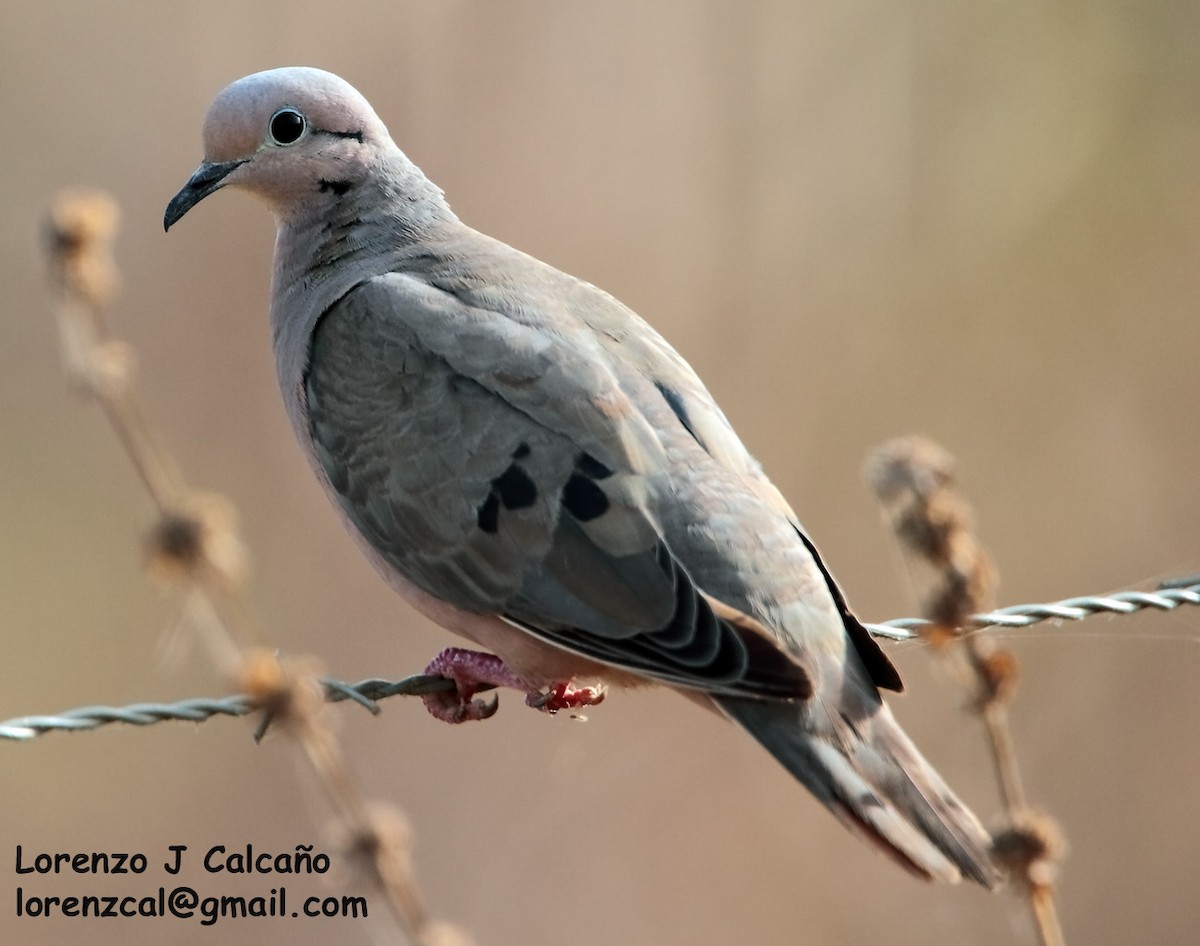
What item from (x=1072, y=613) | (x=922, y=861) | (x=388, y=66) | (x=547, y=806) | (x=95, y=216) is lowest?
(x=922, y=861)

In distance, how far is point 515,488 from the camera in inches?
141

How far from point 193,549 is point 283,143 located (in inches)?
66.4

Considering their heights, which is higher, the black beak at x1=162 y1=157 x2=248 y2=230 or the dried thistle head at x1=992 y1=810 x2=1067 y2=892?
the black beak at x1=162 y1=157 x2=248 y2=230

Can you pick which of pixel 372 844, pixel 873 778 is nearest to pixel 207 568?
pixel 372 844

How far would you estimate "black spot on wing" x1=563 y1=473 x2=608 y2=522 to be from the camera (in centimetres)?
349

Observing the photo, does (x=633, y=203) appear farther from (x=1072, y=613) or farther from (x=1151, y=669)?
(x=1072, y=613)

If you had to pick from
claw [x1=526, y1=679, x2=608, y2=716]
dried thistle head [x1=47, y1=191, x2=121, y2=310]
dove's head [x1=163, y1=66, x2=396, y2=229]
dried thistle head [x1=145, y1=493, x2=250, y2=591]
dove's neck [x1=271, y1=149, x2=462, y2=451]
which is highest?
dove's head [x1=163, y1=66, x2=396, y2=229]

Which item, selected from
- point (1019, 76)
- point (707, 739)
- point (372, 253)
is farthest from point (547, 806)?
point (1019, 76)

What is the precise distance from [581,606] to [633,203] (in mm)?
3683

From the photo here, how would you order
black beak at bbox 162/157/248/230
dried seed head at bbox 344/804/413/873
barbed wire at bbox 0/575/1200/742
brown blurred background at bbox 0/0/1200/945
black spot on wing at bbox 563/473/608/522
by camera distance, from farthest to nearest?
brown blurred background at bbox 0/0/1200/945, black beak at bbox 162/157/248/230, black spot on wing at bbox 563/473/608/522, dried seed head at bbox 344/804/413/873, barbed wire at bbox 0/575/1200/742

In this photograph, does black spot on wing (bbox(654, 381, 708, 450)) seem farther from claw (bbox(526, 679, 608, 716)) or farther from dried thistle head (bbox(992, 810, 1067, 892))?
dried thistle head (bbox(992, 810, 1067, 892))

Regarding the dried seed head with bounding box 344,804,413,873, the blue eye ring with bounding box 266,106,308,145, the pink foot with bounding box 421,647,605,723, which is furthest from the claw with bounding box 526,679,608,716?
the blue eye ring with bounding box 266,106,308,145

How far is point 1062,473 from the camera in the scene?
22.2 feet

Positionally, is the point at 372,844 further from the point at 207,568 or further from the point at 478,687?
the point at 478,687
